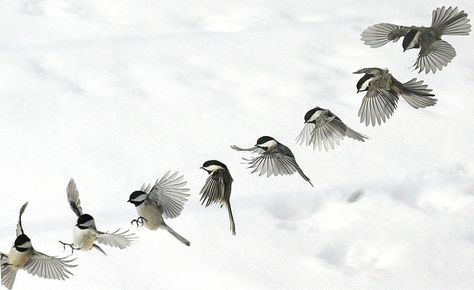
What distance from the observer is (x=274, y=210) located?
7.29 ft

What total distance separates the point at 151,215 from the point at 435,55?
0.61 m

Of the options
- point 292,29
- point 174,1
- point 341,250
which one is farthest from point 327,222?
point 174,1

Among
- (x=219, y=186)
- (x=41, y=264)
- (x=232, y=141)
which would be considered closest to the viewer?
(x=41, y=264)

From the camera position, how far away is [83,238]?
1509mm

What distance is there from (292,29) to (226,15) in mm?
313

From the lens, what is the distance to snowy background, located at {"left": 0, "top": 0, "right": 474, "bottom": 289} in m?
1.98

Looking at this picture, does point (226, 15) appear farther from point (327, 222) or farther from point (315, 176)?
point (327, 222)

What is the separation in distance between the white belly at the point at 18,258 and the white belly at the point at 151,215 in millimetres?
223

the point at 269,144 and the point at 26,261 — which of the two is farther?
the point at 269,144

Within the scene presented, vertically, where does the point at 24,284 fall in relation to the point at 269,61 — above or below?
below

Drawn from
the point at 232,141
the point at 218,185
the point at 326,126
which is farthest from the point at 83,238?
the point at 232,141

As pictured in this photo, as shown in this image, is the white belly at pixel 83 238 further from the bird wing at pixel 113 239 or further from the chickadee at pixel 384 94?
the chickadee at pixel 384 94

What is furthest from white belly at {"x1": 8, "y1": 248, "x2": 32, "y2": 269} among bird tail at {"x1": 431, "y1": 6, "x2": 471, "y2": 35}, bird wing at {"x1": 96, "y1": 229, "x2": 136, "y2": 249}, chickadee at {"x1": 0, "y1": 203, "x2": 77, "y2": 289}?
bird tail at {"x1": 431, "y1": 6, "x2": 471, "y2": 35}

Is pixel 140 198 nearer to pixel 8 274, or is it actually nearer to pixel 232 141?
pixel 8 274
